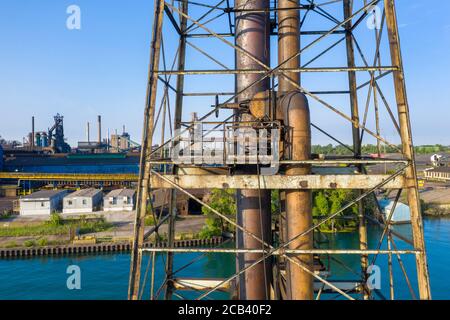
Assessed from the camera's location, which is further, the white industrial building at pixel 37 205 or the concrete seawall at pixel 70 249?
the white industrial building at pixel 37 205

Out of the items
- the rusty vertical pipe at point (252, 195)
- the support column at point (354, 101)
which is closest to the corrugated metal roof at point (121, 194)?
the rusty vertical pipe at point (252, 195)

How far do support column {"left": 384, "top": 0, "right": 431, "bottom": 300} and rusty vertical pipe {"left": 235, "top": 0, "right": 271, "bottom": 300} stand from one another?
306 centimetres

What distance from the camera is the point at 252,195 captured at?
24.6ft

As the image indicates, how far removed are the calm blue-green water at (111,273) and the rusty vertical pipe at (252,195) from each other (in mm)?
10744

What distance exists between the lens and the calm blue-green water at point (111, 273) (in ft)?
62.1

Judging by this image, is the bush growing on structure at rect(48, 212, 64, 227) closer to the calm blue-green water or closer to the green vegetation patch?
the green vegetation patch

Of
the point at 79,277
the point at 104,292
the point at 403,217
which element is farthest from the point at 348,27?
the point at 403,217

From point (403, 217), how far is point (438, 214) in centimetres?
744

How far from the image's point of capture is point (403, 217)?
34.1 meters

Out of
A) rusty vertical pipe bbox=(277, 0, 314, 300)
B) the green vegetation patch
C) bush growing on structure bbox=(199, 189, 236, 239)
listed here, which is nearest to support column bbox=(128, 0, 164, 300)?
rusty vertical pipe bbox=(277, 0, 314, 300)

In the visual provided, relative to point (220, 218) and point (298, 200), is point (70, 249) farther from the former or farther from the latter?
point (298, 200)

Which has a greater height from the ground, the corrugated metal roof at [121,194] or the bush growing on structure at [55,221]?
the corrugated metal roof at [121,194]

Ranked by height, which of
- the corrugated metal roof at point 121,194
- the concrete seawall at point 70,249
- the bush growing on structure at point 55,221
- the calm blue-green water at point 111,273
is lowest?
the calm blue-green water at point 111,273

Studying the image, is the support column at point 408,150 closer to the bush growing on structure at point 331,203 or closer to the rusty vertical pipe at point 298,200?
the rusty vertical pipe at point 298,200
